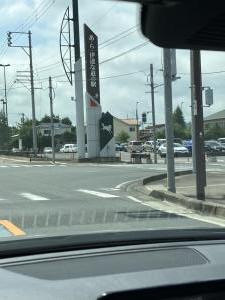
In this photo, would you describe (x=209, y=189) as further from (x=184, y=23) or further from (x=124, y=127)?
(x=124, y=127)

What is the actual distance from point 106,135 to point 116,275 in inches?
2065

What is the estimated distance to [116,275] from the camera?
214 centimetres

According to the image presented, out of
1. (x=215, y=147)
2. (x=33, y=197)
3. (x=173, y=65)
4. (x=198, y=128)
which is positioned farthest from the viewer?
(x=215, y=147)

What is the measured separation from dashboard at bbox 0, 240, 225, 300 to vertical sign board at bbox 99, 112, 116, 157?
5193 centimetres

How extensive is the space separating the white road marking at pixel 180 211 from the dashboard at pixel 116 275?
1062 cm

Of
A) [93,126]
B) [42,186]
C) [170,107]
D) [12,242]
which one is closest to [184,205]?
[170,107]

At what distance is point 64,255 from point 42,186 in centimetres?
2194

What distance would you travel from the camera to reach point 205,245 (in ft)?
8.58

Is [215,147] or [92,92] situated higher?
[92,92]

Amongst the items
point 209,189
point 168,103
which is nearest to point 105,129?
point 209,189

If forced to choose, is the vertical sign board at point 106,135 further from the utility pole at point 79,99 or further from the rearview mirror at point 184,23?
the rearview mirror at point 184,23

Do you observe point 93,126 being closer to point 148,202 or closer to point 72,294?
point 148,202

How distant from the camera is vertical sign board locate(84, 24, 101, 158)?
5416 cm

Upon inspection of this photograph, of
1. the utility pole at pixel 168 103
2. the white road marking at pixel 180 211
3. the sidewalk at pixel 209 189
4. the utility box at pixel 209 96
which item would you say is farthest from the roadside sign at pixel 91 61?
the white road marking at pixel 180 211
